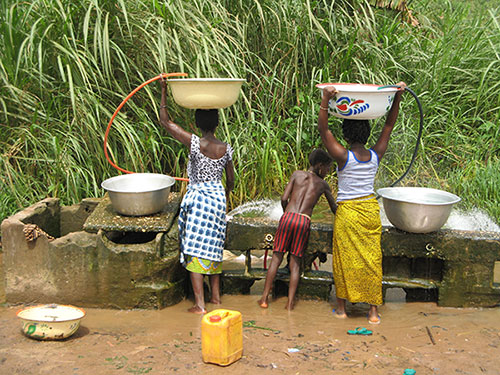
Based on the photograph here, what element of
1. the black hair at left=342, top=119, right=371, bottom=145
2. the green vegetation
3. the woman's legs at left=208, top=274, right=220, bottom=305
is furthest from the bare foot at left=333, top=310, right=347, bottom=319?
the green vegetation

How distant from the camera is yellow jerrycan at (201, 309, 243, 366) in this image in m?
3.20

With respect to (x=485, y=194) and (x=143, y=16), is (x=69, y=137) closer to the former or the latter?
(x=143, y=16)

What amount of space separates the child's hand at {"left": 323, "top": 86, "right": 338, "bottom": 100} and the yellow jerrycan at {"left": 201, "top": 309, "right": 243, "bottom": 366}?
1543 mm

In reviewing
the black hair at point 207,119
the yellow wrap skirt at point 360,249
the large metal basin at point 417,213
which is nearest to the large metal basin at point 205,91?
the black hair at point 207,119

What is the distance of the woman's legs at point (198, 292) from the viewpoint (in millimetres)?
4125

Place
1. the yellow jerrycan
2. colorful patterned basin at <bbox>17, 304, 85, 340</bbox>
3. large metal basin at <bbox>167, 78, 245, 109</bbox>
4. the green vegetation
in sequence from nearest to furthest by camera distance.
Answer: the yellow jerrycan
colorful patterned basin at <bbox>17, 304, 85, 340</bbox>
large metal basin at <bbox>167, 78, 245, 109</bbox>
the green vegetation

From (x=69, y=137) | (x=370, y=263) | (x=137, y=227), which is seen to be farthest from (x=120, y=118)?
(x=370, y=263)

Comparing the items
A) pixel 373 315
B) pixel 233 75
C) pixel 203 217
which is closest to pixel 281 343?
pixel 373 315

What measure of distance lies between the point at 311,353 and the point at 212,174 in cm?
Answer: 150

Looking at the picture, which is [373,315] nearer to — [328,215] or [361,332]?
[361,332]

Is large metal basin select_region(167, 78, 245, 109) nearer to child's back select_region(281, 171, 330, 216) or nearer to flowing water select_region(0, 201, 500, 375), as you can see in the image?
child's back select_region(281, 171, 330, 216)

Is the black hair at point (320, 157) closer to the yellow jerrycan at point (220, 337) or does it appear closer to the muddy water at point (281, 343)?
the muddy water at point (281, 343)

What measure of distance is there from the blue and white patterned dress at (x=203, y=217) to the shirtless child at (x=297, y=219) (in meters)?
0.43

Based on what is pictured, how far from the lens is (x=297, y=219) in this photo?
4.16 m
